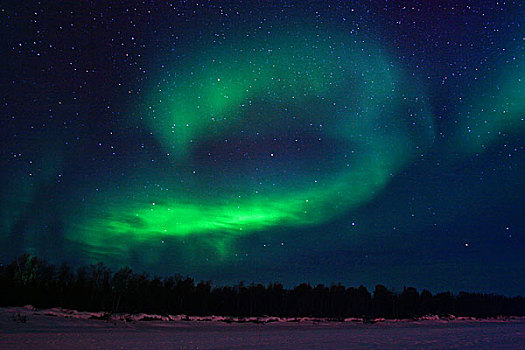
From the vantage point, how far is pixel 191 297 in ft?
170

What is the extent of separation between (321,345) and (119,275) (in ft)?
114

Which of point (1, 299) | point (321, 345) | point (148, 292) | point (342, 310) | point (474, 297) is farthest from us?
point (474, 297)

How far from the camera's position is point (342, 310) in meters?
71.2

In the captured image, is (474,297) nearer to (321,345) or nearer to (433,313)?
(433,313)

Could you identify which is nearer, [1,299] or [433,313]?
[1,299]

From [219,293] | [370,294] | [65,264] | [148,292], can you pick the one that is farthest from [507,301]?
[65,264]

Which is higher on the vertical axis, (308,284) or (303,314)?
(308,284)

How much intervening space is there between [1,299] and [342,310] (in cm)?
5156

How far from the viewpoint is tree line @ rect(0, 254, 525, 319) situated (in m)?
39.3

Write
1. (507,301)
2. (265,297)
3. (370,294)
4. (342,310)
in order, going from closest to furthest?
(265,297), (342,310), (370,294), (507,301)

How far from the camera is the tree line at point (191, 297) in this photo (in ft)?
129

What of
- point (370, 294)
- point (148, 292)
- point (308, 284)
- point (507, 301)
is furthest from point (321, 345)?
point (507, 301)

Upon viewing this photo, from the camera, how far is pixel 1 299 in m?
33.3

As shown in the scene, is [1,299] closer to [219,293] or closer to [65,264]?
[65,264]
